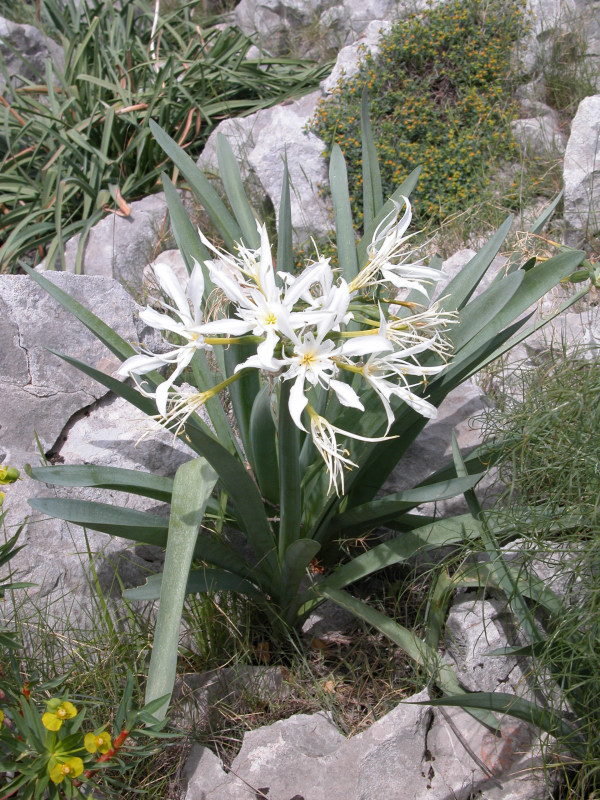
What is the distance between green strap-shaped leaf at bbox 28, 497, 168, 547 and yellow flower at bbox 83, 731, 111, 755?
457 millimetres

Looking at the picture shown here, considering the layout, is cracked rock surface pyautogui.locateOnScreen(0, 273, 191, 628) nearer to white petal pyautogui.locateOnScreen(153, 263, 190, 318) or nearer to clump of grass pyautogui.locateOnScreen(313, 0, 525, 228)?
white petal pyautogui.locateOnScreen(153, 263, 190, 318)

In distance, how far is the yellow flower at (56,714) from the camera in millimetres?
1248

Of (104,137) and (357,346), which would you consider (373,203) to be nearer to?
(357,346)

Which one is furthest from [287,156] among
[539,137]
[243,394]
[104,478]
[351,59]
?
[104,478]

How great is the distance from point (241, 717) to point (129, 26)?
4495 mm

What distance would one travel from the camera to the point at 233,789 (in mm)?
1604

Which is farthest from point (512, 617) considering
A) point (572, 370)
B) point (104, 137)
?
point (104, 137)

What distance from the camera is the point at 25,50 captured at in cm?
519

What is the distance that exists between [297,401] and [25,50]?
5.04 metres

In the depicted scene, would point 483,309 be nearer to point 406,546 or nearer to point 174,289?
point 406,546

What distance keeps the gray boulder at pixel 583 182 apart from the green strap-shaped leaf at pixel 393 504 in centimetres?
198

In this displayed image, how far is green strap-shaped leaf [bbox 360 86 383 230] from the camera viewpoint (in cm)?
218

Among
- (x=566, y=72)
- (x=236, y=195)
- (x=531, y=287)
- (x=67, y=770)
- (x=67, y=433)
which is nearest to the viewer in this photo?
(x=67, y=770)

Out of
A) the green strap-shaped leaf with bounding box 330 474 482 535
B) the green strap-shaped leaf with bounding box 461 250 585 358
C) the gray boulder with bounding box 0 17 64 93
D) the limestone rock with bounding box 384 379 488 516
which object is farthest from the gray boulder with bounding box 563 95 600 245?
the gray boulder with bounding box 0 17 64 93
